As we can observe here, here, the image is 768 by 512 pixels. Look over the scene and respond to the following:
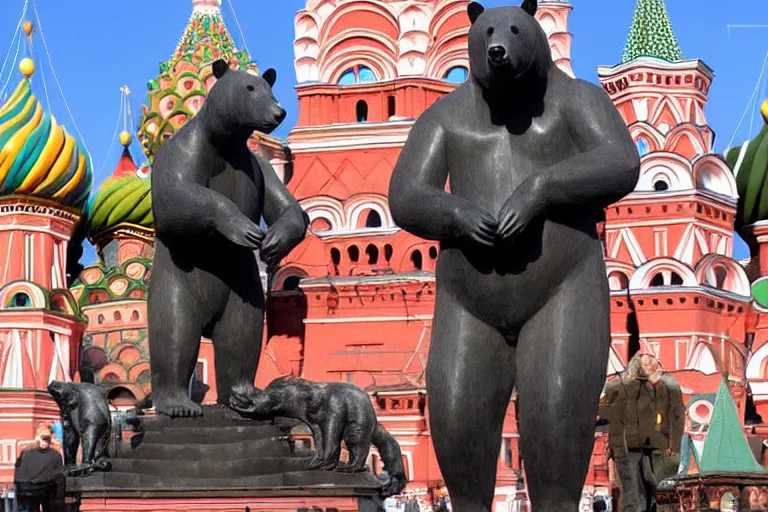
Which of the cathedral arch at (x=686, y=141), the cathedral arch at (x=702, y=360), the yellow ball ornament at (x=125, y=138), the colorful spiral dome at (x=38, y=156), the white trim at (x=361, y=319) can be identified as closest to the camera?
the cathedral arch at (x=702, y=360)

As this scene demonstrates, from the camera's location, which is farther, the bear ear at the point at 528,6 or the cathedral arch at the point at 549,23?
the cathedral arch at the point at 549,23

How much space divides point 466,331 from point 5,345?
104 feet

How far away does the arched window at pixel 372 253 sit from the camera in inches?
1567

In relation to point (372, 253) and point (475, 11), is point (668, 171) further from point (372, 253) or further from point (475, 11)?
point (475, 11)

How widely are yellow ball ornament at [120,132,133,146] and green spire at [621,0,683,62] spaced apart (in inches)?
550

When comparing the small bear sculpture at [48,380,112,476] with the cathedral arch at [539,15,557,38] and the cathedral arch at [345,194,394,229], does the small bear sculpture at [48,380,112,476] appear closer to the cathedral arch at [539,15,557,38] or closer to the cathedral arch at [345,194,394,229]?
the cathedral arch at [345,194,394,229]

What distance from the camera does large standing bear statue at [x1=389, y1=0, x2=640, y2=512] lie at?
5.79 m

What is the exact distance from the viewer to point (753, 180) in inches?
1745

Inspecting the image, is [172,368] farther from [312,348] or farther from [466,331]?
[312,348]

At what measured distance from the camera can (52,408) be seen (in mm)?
36250

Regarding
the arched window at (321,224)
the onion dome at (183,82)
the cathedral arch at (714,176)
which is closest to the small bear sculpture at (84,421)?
the arched window at (321,224)

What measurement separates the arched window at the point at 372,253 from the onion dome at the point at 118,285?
17.8 ft

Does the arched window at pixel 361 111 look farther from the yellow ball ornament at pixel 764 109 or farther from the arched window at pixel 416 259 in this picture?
the yellow ball ornament at pixel 764 109

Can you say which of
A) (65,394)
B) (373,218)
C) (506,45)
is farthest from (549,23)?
(506,45)
